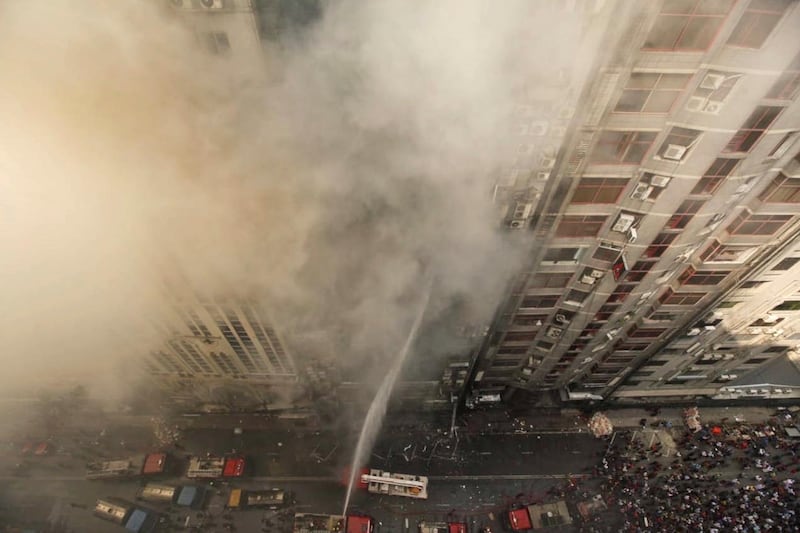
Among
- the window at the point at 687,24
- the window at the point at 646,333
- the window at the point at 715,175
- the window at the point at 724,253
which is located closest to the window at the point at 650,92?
the window at the point at 687,24

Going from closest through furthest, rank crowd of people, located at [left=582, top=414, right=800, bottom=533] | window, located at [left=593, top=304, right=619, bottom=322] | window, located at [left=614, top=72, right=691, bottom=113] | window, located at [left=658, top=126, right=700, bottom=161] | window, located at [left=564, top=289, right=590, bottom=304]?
window, located at [left=614, top=72, right=691, bottom=113] < window, located at [left=658, top=126, right=700, bottom=161] < window, located at [left=564, top=289, right=590, bottom=304] < window, located at [left=593, top=304, right=619, bottom=322] < crowd of people, located at [left=582, top=414, right=800, bottom=533]

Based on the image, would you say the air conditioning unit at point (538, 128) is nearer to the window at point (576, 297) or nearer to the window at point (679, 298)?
the window at point (576, 297)

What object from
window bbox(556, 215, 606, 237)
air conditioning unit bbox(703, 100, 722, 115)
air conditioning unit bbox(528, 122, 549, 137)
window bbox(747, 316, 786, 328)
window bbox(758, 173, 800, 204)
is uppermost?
window bbox(747, 316, 786, 328)

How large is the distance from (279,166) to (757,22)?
11954 millimetres

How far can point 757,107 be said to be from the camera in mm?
10234

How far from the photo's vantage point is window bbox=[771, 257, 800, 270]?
1589cm

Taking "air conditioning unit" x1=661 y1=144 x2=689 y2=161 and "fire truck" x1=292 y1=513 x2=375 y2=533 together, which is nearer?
"air conditioning unit" x1=661 y1=144 x2=689 y2=161

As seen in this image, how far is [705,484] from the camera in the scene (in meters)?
22.1

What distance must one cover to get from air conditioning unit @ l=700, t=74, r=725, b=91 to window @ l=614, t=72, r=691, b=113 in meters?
0.36

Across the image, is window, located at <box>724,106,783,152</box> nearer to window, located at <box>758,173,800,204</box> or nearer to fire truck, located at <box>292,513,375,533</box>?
window, located at <box>758,173,800,204</box>

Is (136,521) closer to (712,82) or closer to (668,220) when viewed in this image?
(668,220)

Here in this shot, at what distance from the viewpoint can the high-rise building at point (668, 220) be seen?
9438 mm

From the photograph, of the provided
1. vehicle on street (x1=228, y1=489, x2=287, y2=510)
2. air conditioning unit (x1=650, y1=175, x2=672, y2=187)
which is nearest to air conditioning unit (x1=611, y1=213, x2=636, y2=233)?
air conditioning unit (x1=650, y1=175, x2=672, y2=187)

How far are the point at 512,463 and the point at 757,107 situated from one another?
1958cm
